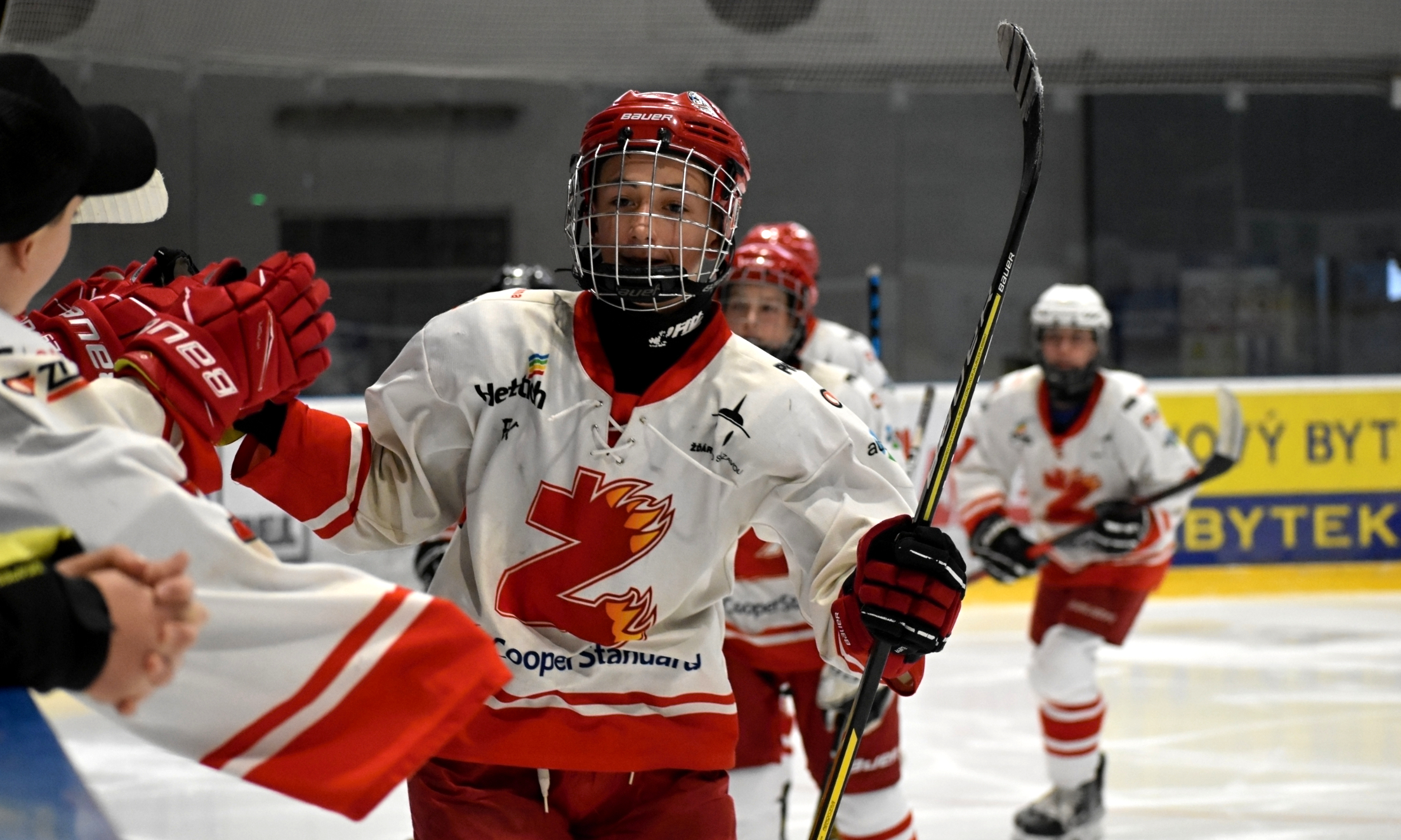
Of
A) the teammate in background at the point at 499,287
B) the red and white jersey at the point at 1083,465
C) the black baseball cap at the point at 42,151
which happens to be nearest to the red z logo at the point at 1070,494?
the red and white jersey at the point at 1083,465

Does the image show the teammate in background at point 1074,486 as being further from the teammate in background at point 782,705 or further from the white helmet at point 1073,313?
the teammate in background at point 782,705

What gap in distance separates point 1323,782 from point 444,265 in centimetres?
496

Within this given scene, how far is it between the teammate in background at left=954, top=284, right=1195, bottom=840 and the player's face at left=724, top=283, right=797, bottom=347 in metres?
1.06

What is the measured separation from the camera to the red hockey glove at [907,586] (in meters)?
1.44

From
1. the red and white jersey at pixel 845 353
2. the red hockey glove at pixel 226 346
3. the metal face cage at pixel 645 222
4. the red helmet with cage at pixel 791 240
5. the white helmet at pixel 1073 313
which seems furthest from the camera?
the white helmet at pixel 1073 313

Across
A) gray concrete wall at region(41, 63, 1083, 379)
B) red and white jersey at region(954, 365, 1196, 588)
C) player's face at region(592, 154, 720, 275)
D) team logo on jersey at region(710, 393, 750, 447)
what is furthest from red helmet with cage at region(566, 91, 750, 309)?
gray concrete wall at region(41, 63, 1083, 379)

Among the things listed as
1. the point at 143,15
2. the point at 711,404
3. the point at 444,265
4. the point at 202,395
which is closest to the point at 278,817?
the point at 711,404

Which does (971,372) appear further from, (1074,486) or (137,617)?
(1074,486)

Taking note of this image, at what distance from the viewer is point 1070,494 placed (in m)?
3.94

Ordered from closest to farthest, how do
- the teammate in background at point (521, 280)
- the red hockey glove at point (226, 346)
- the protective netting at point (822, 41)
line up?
the red hockey glove at point (226, 346) → the teammate in background at point (521, 280) → the protective netting at point (822, 41)

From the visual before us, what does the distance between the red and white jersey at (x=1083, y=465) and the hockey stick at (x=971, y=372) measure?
88.5 inches

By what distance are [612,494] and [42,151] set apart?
2.29 ft

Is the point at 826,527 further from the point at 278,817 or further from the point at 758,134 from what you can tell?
the point at 758,134

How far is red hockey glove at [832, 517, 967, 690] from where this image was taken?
1.44 metres
